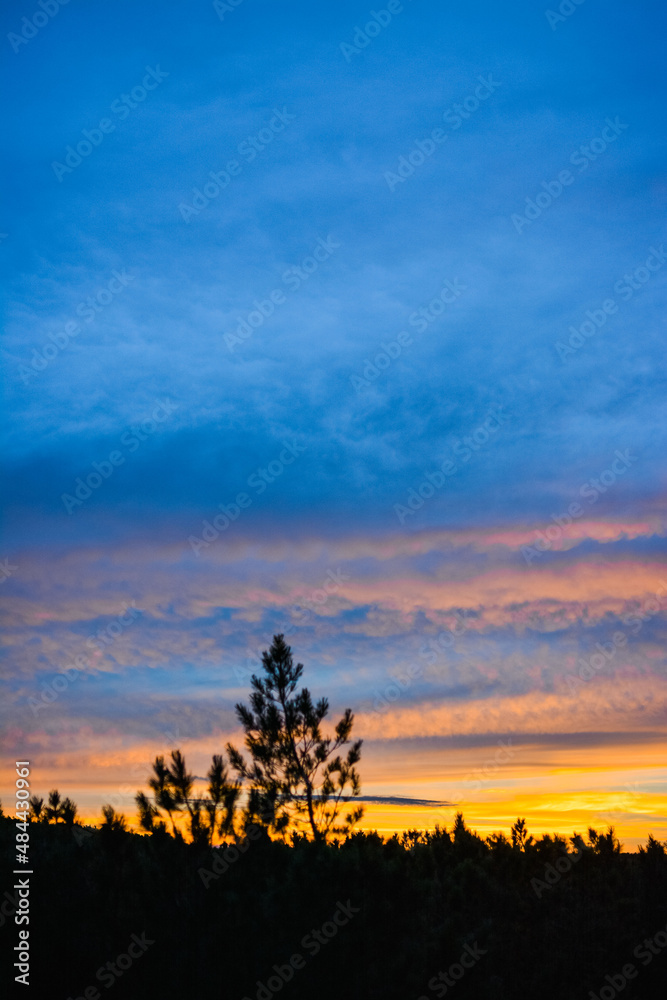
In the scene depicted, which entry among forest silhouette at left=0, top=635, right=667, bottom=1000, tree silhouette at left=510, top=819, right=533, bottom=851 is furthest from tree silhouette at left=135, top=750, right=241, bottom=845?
tree silhouette at left=510, top=819, right=533, bottom=851

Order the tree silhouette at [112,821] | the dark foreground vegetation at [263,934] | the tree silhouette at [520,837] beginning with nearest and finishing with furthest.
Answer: the dark foreground vegetation at [263,934]
the tree silhouette at [112,821]
the tree silhouette at [520,837]

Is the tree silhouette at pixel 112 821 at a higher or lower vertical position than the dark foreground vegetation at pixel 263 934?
higher

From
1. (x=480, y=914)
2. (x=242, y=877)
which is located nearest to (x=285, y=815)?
(x=480, y=914)

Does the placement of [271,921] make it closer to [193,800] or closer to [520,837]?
[193,800]

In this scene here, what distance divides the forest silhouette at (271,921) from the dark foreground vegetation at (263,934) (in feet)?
0.08

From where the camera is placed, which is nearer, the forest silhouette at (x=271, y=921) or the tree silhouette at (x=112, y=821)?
the forest silhouette at (x=271, y=921)

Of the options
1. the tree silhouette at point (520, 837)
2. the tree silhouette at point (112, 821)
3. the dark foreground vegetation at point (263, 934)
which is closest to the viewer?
the dark foreground vegetation at point (263, 934)

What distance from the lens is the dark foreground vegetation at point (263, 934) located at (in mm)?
10680

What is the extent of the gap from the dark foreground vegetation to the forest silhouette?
2 cm

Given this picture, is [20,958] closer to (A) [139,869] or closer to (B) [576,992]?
(A) [139,869]

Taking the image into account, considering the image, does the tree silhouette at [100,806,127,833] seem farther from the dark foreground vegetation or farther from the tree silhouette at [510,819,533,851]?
the tree silhouette at [510,819,533,851]

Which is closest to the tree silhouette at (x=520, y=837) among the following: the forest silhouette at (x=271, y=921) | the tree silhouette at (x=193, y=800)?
the forest silhouette at (x=271, y=921)

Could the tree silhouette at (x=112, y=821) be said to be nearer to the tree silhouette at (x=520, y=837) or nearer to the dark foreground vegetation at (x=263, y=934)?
the dark foreground vegetation at (x=263, y=934)

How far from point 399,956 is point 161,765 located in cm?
490
